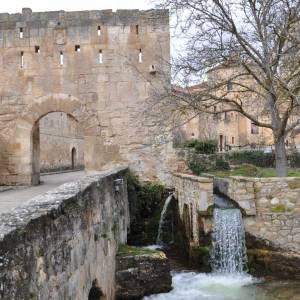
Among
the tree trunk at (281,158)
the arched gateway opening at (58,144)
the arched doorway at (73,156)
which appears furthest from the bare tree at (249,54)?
the arched doorway at (73,156)

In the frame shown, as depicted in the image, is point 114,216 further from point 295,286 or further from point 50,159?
point 50,159

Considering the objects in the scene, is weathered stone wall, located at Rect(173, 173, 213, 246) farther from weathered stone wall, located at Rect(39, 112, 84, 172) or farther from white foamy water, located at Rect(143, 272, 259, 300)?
weathered stone wall, located at Rect(39, 112, 84, 172)

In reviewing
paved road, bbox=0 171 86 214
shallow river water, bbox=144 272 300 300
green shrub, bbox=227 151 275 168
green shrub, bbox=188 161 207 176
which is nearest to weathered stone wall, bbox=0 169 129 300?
paved road, bbox=0 171 86 214

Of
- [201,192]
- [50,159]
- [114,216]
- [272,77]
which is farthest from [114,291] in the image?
[50,159]

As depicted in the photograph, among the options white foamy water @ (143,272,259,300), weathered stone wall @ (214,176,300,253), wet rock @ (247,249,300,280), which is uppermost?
weathered stone wall @ (214,176,300,253)

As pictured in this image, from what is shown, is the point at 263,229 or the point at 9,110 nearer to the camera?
the point at 263,229

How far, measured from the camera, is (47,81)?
15102mm

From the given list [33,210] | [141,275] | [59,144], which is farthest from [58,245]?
[59,144]

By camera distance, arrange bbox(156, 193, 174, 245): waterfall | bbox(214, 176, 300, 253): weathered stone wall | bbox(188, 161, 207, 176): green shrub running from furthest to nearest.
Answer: bbox(188, 161, 207, 176): green shrub < bbox(156, 193, 174, 245): waterfall < bbox(214, 176, 300, 253): weathered stone wall

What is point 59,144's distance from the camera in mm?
31219

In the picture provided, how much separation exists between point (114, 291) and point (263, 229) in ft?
12.7

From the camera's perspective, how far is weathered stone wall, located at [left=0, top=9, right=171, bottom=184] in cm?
1487

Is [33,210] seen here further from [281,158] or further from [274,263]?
[281,158]

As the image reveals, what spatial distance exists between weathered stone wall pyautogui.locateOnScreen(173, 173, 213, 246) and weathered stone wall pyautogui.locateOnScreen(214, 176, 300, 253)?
0.67m
